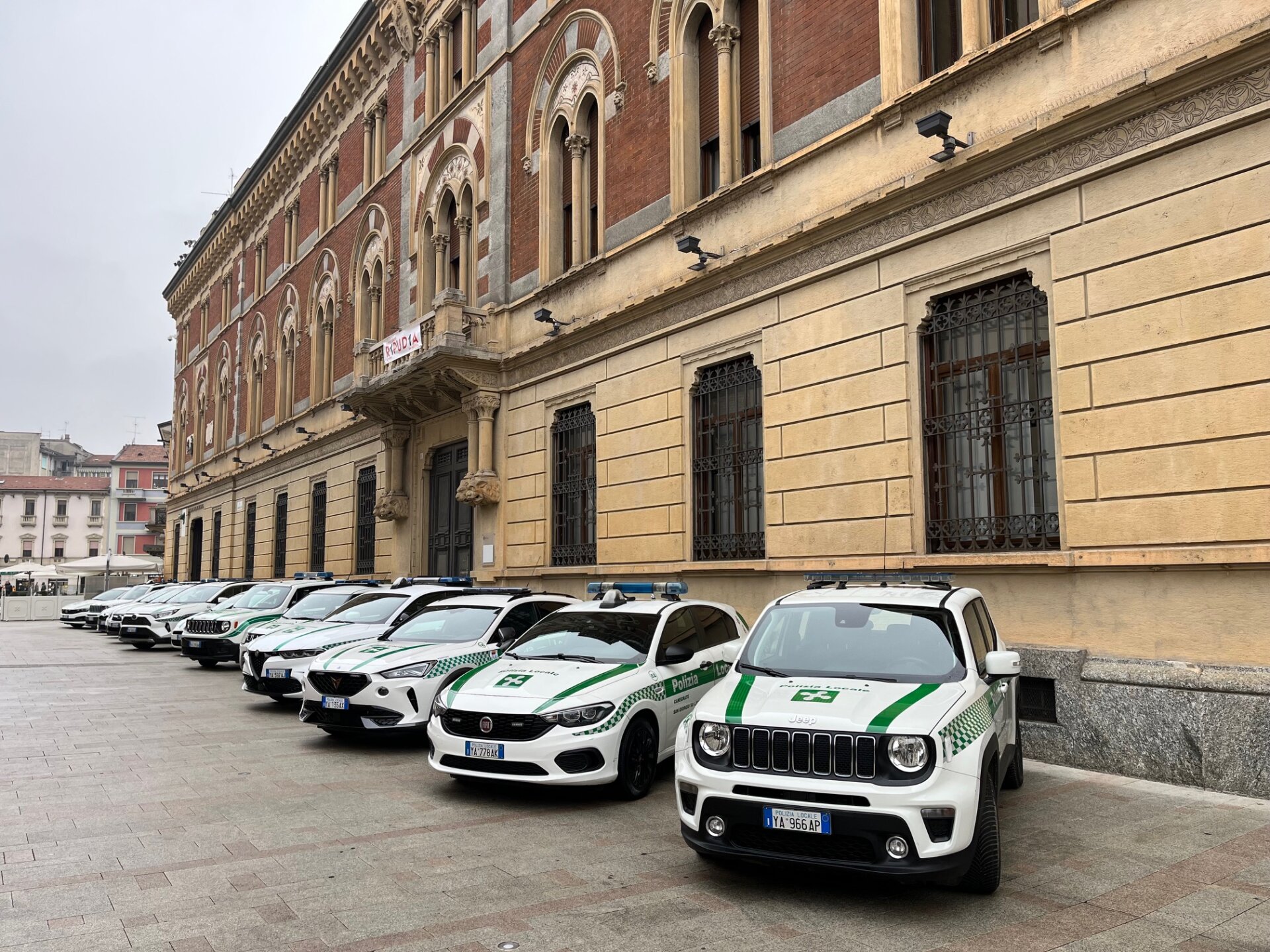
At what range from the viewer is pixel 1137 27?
8.72 m

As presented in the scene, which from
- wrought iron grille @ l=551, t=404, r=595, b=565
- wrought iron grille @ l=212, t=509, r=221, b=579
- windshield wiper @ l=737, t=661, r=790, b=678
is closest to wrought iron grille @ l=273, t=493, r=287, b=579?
wrought iron grille @ l=212, t=509, r=221, b=579

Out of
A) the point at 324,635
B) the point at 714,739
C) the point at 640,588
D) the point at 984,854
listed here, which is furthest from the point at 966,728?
the point at 324,635

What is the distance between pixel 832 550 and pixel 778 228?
4385 millimetres

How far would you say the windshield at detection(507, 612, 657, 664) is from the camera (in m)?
8.41

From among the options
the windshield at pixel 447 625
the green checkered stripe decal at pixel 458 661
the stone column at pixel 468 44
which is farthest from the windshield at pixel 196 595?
the green checkered stripe decal at pixel 458 661

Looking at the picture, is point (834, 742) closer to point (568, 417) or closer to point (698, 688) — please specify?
point (698, 688)

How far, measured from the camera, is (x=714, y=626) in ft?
30.9

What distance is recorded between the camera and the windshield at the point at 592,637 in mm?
8406

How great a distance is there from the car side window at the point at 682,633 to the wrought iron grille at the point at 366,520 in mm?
16957

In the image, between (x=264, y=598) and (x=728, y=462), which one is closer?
(x=728, y=462)

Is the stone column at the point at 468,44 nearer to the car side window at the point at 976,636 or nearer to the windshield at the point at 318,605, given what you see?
the windshield at the point at 318,605

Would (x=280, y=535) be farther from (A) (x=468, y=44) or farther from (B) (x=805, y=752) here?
(B) (x=805, y=752)

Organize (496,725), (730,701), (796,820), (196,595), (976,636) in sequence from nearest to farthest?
(796,820) < (730,701) < (976,636) < (496,725) < (196,595)

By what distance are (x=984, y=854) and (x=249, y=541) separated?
34295 mm
